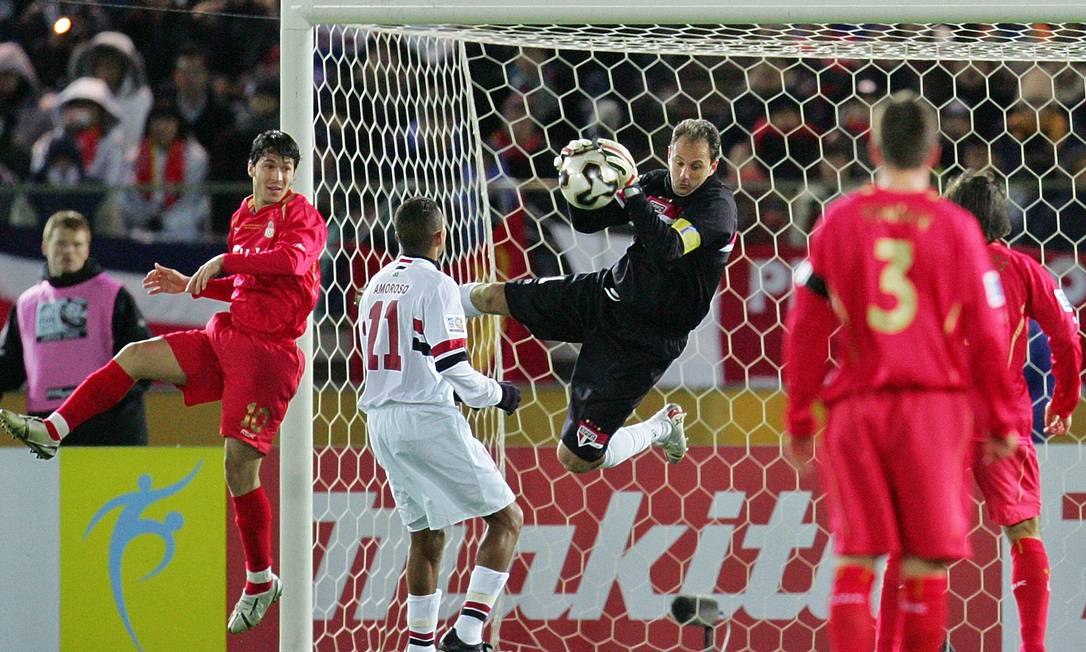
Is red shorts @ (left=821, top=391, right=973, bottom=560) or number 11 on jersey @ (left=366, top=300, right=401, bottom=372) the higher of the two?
number 11 on jersey @ (left=366, top=300, right=401, bottom=372)

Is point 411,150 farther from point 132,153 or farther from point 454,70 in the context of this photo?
point 132,153

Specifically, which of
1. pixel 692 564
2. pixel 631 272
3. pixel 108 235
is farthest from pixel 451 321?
pixel 108 235

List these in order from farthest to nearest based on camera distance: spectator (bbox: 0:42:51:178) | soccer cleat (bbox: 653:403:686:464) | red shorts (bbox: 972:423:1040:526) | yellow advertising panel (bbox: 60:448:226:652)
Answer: spectator (bbox: 0:42:51:178) < yellow advertising panel (bbox: 60:448:226:652) < soccer cleat (bbox: 653:403:686:464) < red shorts (bbox: 972:423:1040:526)

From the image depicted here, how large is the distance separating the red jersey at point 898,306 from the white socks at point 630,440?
181cm

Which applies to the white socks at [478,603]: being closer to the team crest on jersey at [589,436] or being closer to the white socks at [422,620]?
the white socks at [422,620]

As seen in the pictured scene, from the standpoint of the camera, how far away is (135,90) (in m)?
8.74

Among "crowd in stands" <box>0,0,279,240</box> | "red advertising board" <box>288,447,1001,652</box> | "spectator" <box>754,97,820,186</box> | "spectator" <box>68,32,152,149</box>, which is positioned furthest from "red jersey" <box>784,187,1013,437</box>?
"spectator" <box>68,32,152,149</box>

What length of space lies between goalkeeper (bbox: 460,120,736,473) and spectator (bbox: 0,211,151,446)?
6.04 feet

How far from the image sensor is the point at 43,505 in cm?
625

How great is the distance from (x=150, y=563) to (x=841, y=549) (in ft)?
12.1

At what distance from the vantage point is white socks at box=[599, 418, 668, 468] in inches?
205

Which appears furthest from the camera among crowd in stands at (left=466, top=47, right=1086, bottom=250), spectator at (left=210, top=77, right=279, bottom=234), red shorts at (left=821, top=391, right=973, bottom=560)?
spectator at (left=210, top=77, right=279, bottom=234)

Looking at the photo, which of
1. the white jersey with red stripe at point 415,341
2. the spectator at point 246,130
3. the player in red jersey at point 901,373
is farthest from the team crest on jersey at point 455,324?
the spectator at point 246,130

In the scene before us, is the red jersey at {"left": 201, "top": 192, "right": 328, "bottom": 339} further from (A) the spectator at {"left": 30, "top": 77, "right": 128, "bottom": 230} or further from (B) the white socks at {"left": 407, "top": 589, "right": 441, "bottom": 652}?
(A) the spectator at {"left": 30, "top": 77, "right": 128, "bottom": 230}
